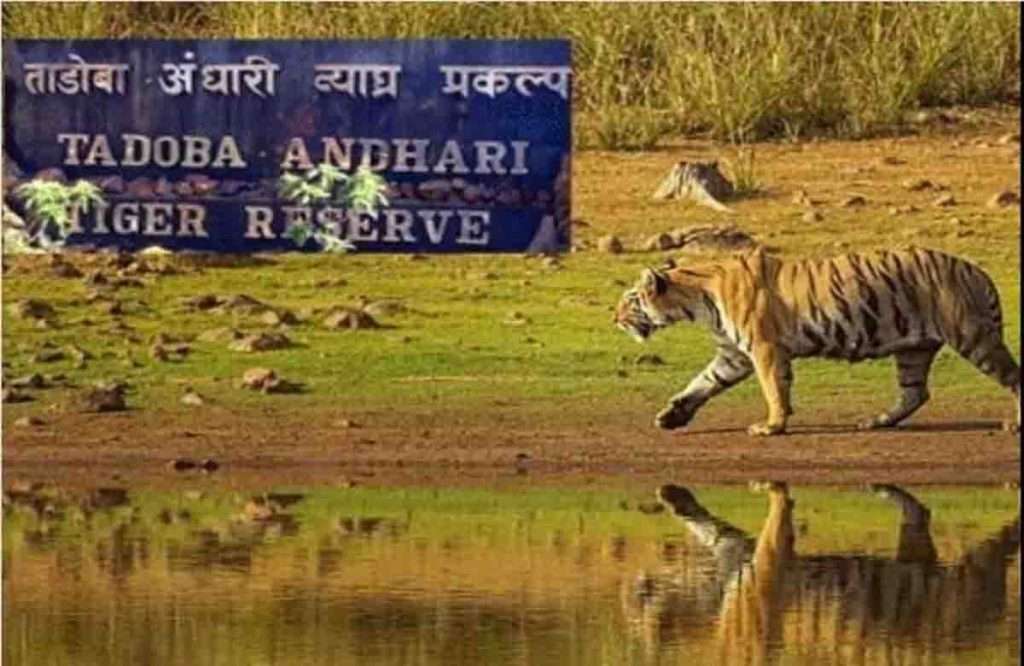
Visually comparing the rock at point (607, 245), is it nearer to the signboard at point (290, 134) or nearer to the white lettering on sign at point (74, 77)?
the signboard at point (290, 134)

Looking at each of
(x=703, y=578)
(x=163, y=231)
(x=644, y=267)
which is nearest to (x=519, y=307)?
(x=644, y=267)

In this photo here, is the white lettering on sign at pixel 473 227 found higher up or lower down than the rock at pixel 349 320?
higher up

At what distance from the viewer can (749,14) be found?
17.0 m

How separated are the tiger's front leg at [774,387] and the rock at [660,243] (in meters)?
0.70

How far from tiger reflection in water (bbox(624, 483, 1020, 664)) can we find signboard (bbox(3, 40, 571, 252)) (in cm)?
225

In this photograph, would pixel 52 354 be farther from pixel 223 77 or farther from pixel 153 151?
pixel 223 77

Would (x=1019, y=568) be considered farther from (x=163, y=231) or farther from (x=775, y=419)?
(x=163, y=231)

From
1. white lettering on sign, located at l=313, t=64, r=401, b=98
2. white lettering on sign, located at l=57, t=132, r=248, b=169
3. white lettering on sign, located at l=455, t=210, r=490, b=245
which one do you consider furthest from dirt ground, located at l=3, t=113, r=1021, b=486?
white lettering on sign, located at l=57, t=132, r=248, b=169

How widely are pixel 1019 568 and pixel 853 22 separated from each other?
3.61 metres

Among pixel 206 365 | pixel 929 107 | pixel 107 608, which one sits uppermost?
pixel 929 107

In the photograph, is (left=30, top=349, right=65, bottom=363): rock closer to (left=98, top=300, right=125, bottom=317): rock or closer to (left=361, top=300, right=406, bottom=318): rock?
(left=98, top=300, right=125, bottom=317): rock

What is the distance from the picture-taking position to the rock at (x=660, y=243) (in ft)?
55.5

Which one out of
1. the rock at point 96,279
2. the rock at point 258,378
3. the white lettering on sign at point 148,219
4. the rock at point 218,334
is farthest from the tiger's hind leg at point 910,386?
the rock at point 96,279

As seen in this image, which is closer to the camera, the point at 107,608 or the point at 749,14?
the point at 107,608
